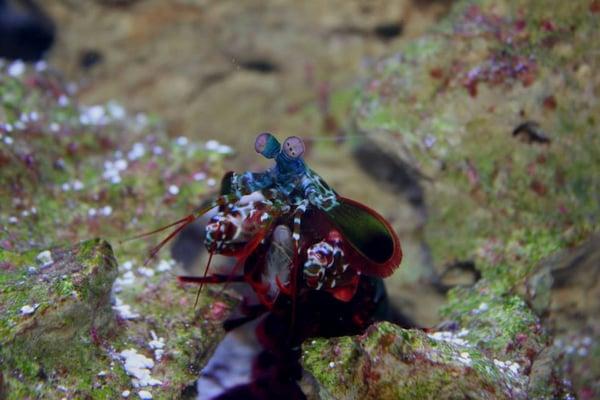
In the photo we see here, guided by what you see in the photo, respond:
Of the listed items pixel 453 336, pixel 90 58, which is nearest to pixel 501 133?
pixel 453 336

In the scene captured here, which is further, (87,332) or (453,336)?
(453,336)

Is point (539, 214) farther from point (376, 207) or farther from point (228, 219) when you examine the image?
point (228, 219)

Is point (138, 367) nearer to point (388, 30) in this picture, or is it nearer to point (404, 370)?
point (404, 370)

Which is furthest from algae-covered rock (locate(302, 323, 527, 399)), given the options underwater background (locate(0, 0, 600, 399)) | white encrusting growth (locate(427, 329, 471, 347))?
white encrusting growth (locate(427, 329, 471, 347))

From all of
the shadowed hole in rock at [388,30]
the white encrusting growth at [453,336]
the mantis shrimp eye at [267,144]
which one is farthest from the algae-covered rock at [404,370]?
the shadowed hole in rock at [388,30]

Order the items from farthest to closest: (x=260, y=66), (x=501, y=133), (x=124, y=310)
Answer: (x=260, y=66) → (x=501, y=133) → (x=124, y=310)

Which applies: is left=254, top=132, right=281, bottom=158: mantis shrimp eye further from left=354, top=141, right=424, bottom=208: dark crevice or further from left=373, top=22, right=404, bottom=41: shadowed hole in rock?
left=373, top=22, right=404, bottom=41: shadowed hole in rock
